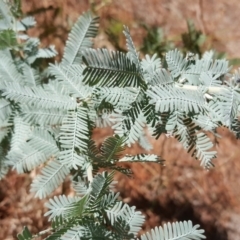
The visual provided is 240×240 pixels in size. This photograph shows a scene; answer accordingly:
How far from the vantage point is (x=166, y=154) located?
4.92 feet

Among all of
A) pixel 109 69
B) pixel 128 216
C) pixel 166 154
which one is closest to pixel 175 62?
pixel 109 69

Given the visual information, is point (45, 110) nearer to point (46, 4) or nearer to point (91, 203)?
point (91, 203)

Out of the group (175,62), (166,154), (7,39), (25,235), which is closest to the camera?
(25,235)

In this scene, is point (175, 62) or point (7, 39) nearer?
point (175, 62)

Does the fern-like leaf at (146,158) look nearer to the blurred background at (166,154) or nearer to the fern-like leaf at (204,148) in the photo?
the fern-like leaf at (204,148)

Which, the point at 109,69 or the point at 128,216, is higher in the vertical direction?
the point at 109,69

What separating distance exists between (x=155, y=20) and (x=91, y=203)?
1.24 meters

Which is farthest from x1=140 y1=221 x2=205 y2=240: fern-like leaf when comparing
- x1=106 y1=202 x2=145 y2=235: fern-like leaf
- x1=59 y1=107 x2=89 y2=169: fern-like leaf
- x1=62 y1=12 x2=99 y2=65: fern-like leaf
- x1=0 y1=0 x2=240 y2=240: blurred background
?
x1=0 y1=0 x2=240 y2=240: blurred background

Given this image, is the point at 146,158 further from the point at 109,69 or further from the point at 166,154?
the point at 166,154

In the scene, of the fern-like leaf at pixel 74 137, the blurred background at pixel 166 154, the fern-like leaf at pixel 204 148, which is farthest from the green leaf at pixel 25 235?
the blurred background at pixel 166 154

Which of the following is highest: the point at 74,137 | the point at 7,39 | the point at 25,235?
the point at 7,39

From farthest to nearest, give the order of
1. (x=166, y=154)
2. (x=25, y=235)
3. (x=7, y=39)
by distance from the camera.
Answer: (x=166, y=154)
(x=7, y=39)
(x=25, y=235)

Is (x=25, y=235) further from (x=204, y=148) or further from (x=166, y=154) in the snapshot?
(x=166, y=154)

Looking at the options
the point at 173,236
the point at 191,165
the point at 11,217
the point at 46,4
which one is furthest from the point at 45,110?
the point at 46,4
